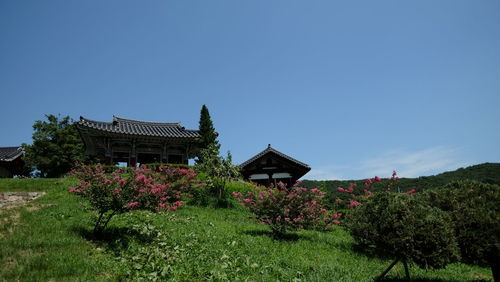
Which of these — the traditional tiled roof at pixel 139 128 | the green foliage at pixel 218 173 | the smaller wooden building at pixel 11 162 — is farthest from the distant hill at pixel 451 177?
the smaller wooden building at pixel 11 162

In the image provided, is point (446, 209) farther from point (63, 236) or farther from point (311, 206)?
point (63, 236)

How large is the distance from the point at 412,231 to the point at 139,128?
2729cm

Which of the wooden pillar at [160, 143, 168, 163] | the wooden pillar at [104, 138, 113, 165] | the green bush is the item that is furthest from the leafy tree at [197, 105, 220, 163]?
the green bush

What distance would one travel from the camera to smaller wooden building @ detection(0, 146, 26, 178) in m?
34.7

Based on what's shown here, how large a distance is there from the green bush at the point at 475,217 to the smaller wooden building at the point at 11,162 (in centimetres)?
4298

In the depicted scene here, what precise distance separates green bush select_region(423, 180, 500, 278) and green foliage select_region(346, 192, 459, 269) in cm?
61

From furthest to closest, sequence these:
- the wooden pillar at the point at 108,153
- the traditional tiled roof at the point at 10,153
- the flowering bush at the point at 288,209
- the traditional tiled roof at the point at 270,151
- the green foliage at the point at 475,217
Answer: the traditional tiled roof at the point at 10,153 → the traditional tiled roof at the point at 270,151 → the wooden pillar at the point at 108,153 → the flowering bush at the point at 288,209 → the green foliage at the point at 475,217

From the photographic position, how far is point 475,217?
7.86 metres

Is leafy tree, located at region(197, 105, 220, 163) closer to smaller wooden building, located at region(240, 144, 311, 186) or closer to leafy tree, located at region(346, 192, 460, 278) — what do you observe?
smaller wooden building, located at region(240, 144, 311, 186)

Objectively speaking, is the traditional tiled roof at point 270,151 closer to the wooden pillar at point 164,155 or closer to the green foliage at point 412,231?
the wooden pillar at point 164,155

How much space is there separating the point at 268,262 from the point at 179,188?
11279mm

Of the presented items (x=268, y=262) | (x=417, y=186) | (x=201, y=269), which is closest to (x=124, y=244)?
(x=201, y=269)

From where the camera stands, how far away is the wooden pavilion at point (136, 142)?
25.7 meters

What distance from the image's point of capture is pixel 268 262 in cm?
794
